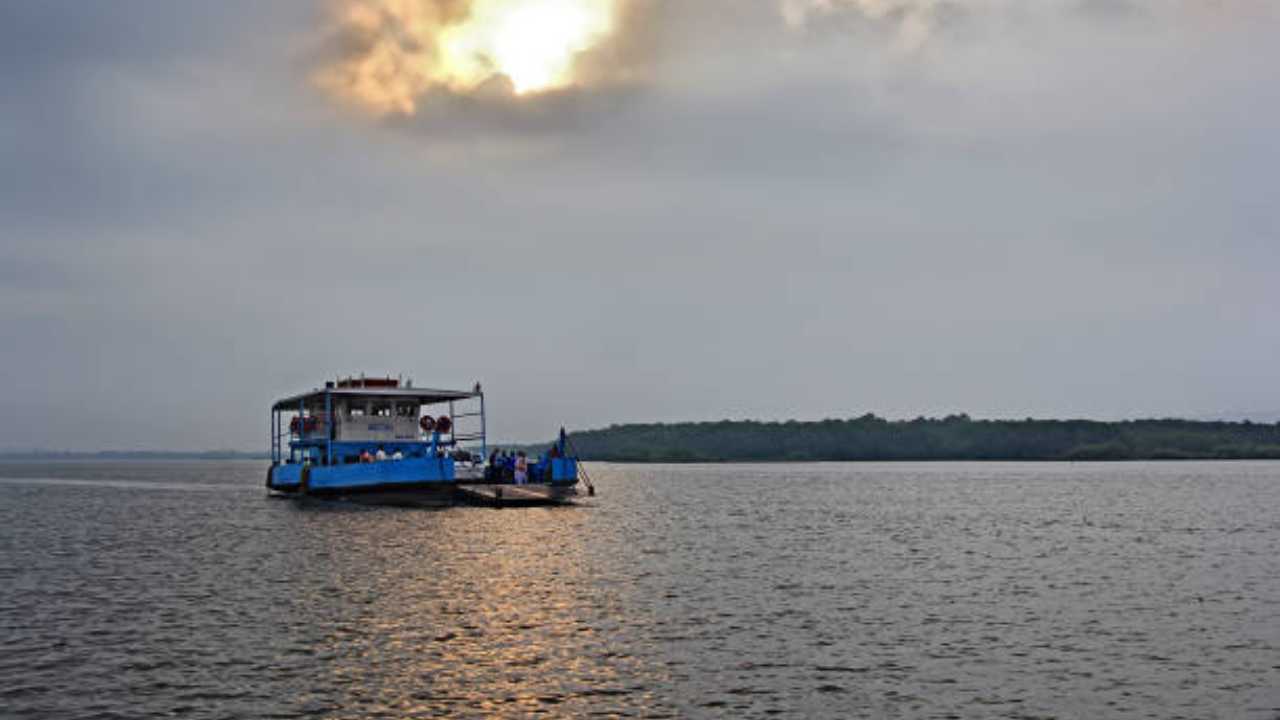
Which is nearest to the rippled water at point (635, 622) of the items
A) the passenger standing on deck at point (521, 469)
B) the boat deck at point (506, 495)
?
the boat deck at point (506, 495)

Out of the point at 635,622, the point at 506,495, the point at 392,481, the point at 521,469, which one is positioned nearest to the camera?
the point at 635,622

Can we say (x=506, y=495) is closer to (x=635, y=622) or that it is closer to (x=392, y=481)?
(x=392, y=481)

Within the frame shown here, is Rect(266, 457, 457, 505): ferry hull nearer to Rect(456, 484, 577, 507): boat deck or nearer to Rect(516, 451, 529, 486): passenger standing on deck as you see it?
Rect(456, 484, 577, 507): boat deck

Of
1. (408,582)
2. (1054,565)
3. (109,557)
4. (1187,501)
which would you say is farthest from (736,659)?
(1187,501)

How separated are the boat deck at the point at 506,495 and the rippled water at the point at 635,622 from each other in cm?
938

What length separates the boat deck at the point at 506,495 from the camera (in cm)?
6019

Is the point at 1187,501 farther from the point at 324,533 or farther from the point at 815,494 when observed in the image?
the point at 324,533

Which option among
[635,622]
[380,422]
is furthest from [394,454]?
[635,622]

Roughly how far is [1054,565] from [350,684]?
27.2 metres

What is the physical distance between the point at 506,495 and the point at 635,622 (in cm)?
3781

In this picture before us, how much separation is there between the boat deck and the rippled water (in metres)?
9.38

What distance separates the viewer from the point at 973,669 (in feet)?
63.4

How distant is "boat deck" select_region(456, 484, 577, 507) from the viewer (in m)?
60.2

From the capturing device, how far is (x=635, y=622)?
2442 centimetres
